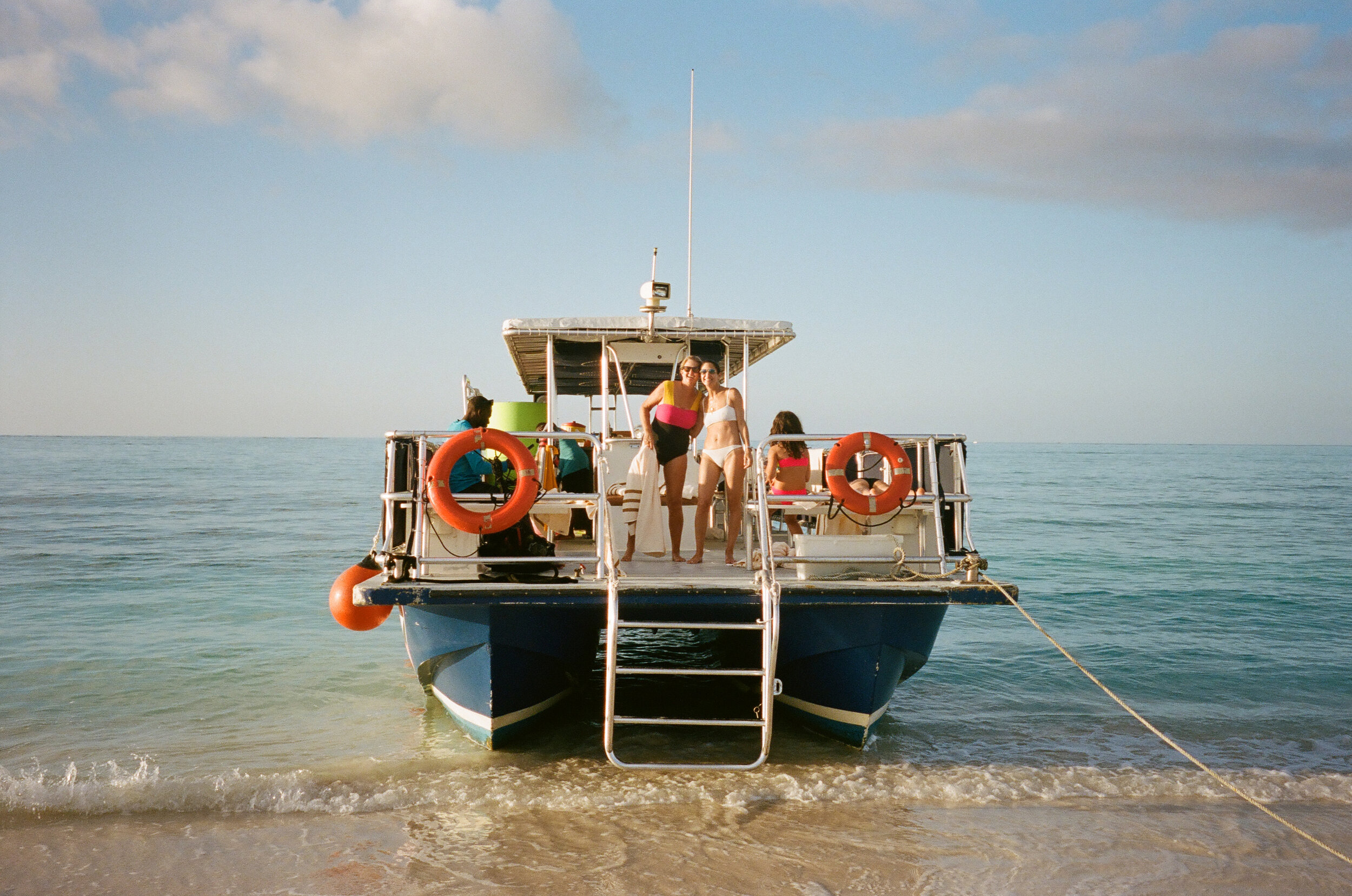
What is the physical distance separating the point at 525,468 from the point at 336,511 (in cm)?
2248

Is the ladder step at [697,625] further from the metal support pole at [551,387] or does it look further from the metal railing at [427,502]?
the metal support pole at [551,387]

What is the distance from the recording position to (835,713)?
596 cm

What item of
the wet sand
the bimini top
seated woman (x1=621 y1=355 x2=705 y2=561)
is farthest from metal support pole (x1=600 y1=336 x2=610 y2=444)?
the wet sand

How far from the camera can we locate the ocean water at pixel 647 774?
14.8 ft

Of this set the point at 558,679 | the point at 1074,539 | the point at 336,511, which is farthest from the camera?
the point at 336,511

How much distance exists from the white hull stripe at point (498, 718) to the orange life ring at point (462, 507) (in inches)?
55.1

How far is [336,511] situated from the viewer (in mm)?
25766

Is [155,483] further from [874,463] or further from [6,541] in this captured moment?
[874,463]

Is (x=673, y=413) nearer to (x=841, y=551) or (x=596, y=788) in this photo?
(x=841, y=551)

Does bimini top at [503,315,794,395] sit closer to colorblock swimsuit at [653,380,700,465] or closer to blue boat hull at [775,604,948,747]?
colorblock swimsuit at [653,380,700,465]

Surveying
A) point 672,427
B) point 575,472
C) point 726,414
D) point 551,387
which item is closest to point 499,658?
point 672,427

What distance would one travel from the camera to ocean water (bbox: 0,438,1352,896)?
4.51m

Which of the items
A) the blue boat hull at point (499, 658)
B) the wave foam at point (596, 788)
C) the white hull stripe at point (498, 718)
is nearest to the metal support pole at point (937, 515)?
the wave foam at point (596, 788)

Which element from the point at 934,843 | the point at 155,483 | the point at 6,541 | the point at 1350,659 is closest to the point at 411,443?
the point at 934,843
